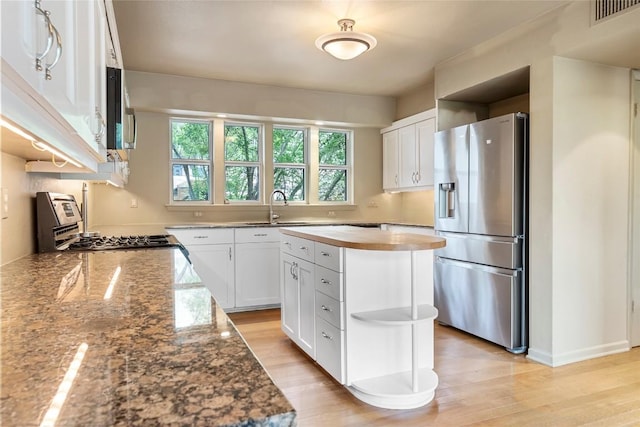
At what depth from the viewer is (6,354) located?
69cm

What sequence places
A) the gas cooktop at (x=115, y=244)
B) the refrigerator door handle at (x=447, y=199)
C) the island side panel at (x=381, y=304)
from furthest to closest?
the refrigerator door handle at (x=447, y=199)
the island side panel at (x=381, y=304)
the gas cooktop at (x=115, y=244)

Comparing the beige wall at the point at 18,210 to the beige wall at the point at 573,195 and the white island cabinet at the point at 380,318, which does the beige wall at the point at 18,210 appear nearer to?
the white island cabinet at the point at 380,318

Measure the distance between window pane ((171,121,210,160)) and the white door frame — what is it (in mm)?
4304

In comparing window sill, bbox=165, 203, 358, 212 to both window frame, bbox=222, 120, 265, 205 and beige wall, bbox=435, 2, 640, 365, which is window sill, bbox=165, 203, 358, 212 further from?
beige wall, bbox=435, 2, 640, 365

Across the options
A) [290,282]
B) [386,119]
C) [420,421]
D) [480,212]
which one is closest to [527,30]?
[480,212]

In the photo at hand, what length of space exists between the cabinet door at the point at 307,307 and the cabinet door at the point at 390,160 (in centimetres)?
268

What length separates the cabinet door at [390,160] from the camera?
5.30 m

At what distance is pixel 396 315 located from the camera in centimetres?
241

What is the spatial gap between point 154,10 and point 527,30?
2.85 meters

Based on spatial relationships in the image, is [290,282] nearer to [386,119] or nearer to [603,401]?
[603,401]

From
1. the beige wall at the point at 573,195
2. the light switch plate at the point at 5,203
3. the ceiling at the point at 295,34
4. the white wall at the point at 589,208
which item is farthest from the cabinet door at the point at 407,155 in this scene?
the light switch plate at the point at 5,203

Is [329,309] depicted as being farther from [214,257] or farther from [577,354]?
[214,257]

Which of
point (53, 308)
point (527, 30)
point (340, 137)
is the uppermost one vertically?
point (527, 30)

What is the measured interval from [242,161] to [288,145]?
66cm
